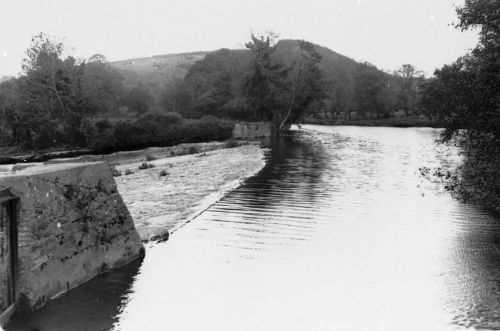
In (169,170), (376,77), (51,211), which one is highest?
(376,77)

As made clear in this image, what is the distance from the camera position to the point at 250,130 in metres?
51.7

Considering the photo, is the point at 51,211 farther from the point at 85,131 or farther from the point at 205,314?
the point at 85,131

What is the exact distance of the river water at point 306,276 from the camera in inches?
223

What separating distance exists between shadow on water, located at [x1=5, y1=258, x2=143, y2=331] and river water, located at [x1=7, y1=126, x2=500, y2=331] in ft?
0.04

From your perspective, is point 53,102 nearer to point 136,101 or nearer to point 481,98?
point 136,101

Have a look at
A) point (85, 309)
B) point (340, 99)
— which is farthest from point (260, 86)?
point (340, 99)

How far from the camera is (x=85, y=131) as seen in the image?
47.1 metres

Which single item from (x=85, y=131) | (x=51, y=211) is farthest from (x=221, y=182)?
(x=85, y=131)

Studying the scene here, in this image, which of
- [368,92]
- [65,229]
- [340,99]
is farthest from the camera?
[340,99]

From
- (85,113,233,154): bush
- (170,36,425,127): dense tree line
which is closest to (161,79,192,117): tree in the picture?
(170,36,425,127): dense tree line

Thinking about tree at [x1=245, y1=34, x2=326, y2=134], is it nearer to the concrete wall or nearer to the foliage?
the concrete wall

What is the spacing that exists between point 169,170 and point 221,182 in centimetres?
596

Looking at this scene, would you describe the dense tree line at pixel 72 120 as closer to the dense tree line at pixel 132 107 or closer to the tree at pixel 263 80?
the dense tree line at pixel 132 107

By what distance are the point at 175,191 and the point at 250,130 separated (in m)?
36.5
